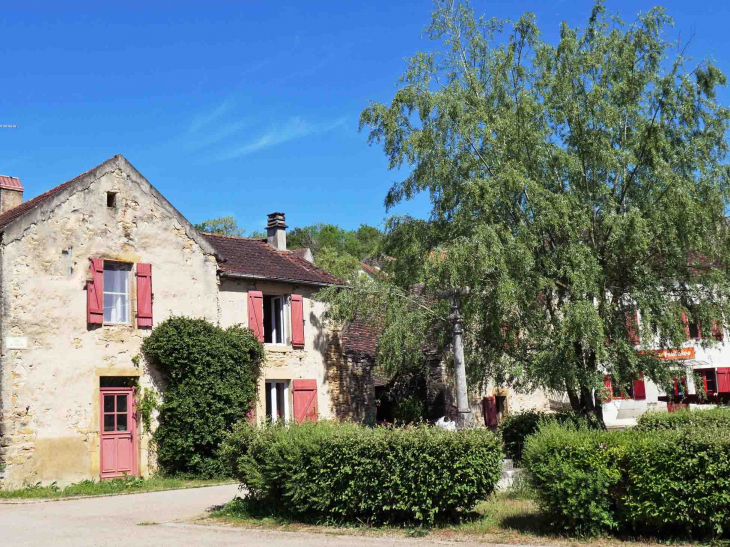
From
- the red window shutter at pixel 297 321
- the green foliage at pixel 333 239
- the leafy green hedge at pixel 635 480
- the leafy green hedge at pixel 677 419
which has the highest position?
the green foliage at pixel 333 239

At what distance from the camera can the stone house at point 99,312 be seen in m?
15.8

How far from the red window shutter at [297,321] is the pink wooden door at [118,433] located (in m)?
4.86

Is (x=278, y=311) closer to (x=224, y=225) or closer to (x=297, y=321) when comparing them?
(x=297, y=321)

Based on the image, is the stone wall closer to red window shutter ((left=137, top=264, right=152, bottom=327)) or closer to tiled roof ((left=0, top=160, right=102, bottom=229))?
red window shutter ((left=137, top=264, right=152, bottom=327))

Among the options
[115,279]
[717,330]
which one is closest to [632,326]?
[717,330]

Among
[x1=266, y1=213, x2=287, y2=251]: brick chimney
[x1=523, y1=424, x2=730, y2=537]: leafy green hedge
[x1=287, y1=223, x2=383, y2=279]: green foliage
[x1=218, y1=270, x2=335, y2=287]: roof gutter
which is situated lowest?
[x1=523, y1=424, x2=730, y2=537]: leafy green hedge

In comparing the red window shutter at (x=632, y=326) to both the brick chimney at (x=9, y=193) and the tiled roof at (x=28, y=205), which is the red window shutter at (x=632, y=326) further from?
the brick chimney at (x=9, y=193)

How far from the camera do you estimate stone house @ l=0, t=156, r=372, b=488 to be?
15805 millimetres

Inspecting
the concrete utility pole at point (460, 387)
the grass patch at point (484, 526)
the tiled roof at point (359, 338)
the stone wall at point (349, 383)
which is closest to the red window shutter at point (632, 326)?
the concrete utility pole at point (460, 387)

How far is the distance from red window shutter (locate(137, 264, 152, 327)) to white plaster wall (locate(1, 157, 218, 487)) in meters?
0.19

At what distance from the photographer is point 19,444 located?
15.5 m

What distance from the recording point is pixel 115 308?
17547mm

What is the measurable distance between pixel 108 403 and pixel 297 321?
568 cm

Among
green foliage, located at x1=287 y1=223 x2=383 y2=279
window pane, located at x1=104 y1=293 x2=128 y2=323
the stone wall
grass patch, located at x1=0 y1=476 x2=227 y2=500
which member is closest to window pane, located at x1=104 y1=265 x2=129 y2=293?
window pane, located at x1=104 y1=293 x2=128 y2=323
